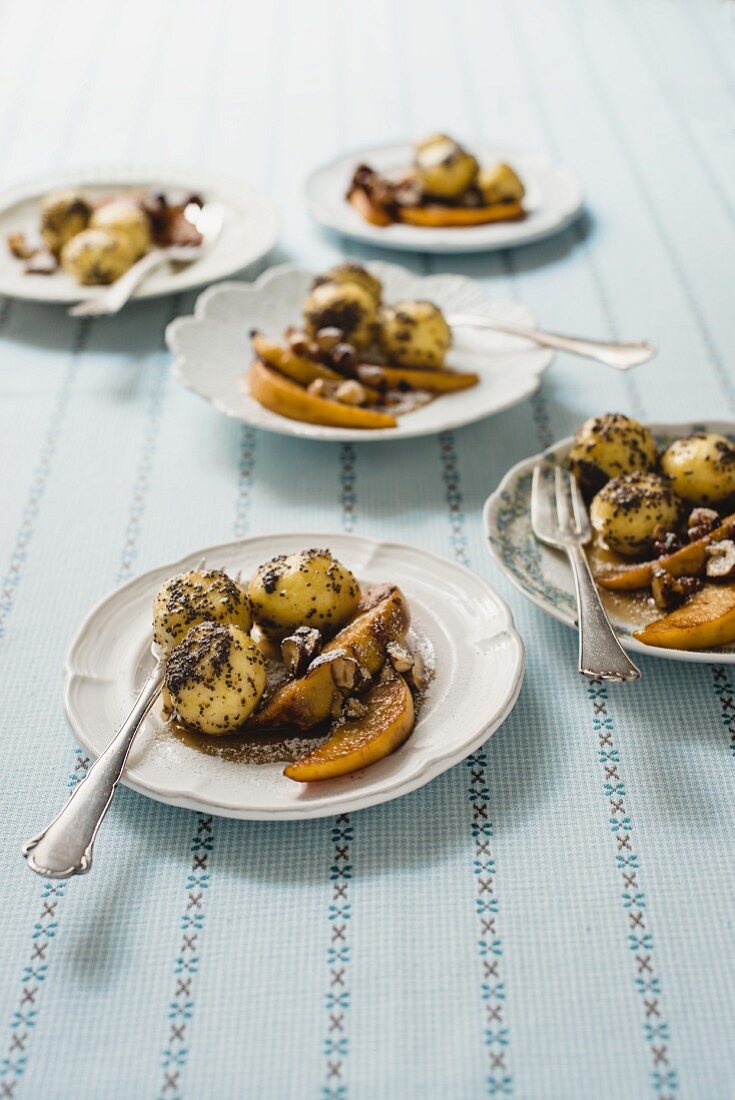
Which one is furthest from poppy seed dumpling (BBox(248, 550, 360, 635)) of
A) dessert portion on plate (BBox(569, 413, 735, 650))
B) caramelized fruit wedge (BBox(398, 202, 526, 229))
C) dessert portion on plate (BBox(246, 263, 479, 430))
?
caramelized fruit wedge (BBox(398, 202, 526, 229))

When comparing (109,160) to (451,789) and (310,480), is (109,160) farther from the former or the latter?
(451,789)

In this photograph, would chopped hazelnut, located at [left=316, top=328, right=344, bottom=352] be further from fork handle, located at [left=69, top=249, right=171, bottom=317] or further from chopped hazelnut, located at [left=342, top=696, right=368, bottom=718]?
chopped hazelnut, located at [left=342, top=696, right=368, bottom=718]

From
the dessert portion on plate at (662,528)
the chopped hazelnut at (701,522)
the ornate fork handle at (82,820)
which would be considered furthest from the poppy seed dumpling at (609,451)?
the ornate fork handle at (82,820)

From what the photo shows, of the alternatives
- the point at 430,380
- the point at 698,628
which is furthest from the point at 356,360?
the point at 698,628

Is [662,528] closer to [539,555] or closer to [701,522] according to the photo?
[701,522]

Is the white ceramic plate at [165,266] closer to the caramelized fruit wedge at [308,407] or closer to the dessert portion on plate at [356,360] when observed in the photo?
the dessert portion on plate at [356,360]
